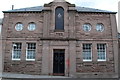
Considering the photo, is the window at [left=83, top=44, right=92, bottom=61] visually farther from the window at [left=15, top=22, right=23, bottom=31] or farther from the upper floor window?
the window at [left=15, top=22, right=23, bottom=31]

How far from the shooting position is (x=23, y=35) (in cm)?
2041

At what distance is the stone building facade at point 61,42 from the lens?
64.5ft

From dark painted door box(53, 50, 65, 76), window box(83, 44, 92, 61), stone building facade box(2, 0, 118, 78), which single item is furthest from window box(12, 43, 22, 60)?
window box(83, 44, 92, 61)

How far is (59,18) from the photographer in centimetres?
2062

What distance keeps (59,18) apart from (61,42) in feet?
9.31

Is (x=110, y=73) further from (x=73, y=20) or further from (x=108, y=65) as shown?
(x=73, y=20)

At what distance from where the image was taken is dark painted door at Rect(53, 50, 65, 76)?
19.7 metres

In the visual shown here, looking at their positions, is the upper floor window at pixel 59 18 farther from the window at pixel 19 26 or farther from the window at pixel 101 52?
the window at pixel 101 52

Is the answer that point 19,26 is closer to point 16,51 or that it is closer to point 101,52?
point 16,51

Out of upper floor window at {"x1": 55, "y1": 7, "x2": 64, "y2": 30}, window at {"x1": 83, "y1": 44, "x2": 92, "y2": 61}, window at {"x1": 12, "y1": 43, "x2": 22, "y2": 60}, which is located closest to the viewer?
window at {"x1": 83, "y1": 44, "x2": 92, "y2": 61}

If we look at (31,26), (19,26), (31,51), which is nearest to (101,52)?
(31,51)

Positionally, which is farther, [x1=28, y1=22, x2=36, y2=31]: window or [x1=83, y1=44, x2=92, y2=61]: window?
[x1=28, y1=22, x2=36, y2=31]: window

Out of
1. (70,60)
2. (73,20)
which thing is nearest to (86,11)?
(73,20)

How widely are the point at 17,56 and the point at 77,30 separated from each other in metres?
7.32
